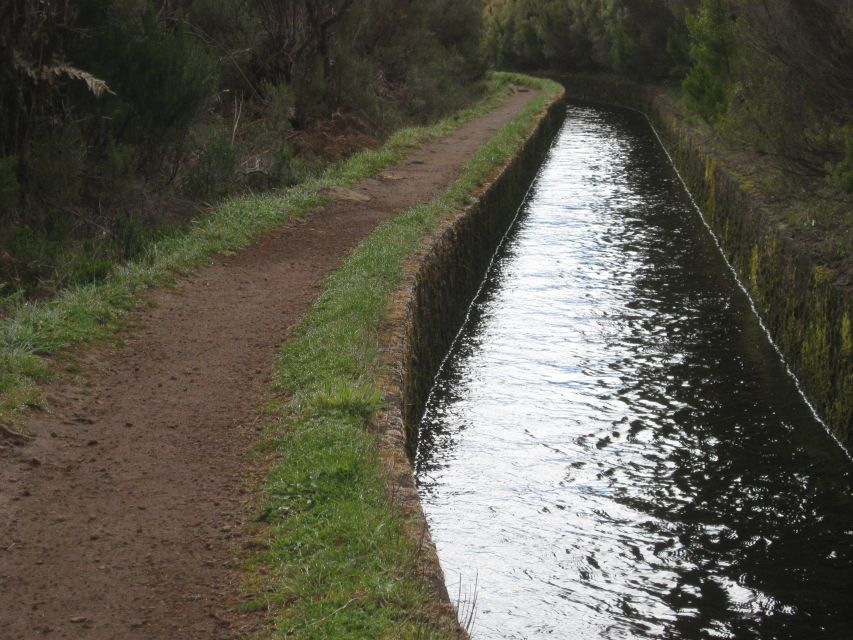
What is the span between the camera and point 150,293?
954 cm

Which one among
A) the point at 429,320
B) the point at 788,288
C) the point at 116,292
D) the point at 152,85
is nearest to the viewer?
the point at 116,292

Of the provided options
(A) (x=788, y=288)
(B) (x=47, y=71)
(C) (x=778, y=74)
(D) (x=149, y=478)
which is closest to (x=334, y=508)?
(D) (x=149, y=478)

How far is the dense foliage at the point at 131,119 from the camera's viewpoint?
1125 cm

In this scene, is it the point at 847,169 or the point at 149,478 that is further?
the point at 847,169

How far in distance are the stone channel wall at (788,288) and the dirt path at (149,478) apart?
14.9 feet

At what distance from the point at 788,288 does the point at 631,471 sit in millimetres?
3886

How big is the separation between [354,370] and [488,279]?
26.9ft

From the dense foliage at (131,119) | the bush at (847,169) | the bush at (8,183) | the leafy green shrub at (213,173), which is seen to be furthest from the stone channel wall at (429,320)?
the bush at (847,169)

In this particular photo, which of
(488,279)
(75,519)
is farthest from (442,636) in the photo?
(488,279)

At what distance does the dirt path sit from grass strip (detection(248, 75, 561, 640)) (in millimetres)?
196

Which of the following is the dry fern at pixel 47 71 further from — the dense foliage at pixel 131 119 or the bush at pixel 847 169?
the bush at pixel 847 169

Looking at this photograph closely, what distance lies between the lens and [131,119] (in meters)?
13.2

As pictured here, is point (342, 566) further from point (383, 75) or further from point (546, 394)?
point (383, 75)

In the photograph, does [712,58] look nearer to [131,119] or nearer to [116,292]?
[131,119]
